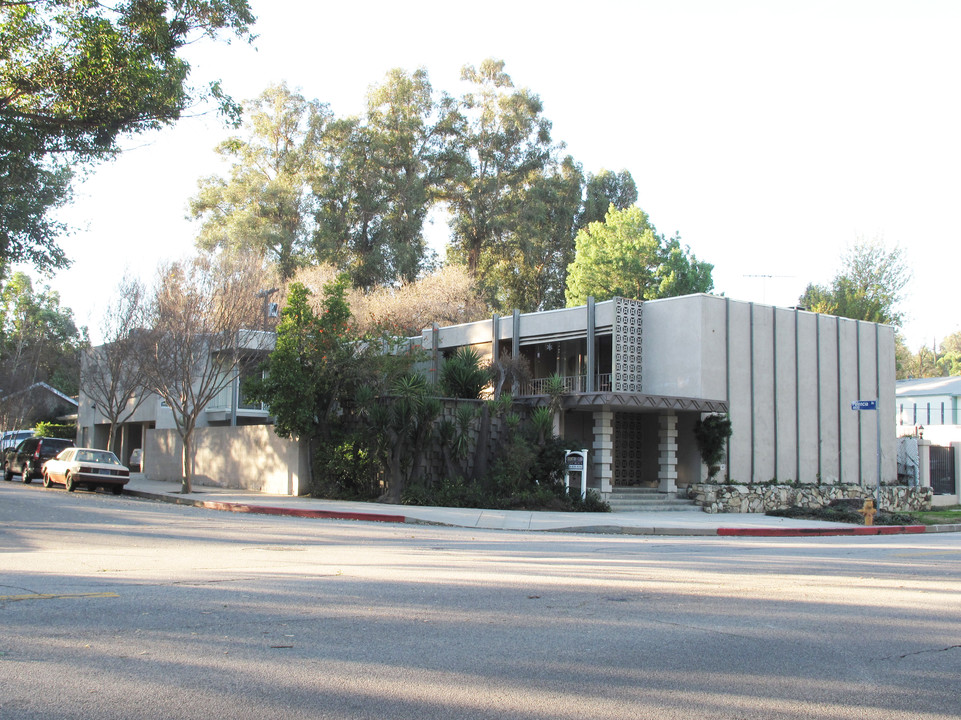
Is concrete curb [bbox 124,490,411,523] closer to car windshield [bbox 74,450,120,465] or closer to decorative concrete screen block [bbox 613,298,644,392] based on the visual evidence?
car windshield [bbox 74,450,120,465]

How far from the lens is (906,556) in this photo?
13.9m

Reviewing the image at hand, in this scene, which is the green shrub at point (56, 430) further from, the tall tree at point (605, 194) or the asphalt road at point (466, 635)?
the asphalt road at point (466, 635)

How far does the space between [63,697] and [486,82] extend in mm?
58564

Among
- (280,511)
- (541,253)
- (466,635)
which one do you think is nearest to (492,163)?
(541,253)

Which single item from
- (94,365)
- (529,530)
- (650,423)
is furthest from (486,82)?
(529,530)

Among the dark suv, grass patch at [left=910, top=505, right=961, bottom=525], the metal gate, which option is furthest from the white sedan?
the metal gate

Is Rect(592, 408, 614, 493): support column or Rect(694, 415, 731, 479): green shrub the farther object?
Rect(694, 415, 731, 479): green shrub

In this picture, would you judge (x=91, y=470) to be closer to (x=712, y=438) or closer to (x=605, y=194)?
(x=712, y=438)

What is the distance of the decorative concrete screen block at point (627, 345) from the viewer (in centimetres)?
2831

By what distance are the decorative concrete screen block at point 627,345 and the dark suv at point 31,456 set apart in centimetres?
2123

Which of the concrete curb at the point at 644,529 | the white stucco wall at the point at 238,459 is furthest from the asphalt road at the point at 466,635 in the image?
the white stucco wall at the point at 238,459

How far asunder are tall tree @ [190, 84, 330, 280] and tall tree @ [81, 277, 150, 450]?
39.2ft

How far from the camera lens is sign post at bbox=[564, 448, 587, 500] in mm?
23625

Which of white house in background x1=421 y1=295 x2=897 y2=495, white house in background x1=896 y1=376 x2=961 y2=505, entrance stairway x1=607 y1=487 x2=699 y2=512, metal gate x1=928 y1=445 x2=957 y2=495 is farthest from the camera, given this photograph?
metal gate x1=928 y1=445 x2=957 y2=495
